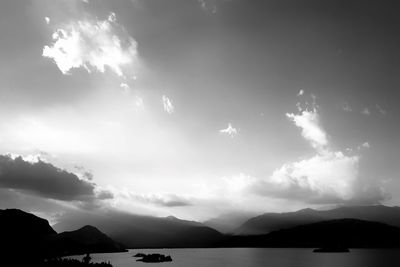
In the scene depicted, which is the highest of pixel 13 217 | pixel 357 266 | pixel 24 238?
pixel 13 217

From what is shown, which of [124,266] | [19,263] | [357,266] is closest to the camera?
[19,263]

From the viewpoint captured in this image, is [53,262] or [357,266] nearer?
[53,262]

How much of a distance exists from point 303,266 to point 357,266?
24.6 metres

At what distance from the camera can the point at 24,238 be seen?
131m

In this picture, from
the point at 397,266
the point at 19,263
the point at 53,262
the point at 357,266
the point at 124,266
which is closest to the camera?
the point at 19,263

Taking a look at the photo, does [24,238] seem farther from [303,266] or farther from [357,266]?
[357,266]

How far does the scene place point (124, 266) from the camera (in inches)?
A: 6954

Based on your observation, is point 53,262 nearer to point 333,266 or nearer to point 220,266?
point 220,266

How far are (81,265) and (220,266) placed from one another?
8614 centimetres

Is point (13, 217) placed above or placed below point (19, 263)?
above

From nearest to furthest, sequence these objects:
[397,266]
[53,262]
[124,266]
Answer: [53,262] → [397,266] → [124,266]

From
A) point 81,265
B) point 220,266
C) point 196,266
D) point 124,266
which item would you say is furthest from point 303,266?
point 81,265

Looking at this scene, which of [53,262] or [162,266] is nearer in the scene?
[53,262]

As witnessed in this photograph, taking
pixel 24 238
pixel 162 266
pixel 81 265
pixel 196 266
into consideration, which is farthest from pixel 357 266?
pixel 24 238
